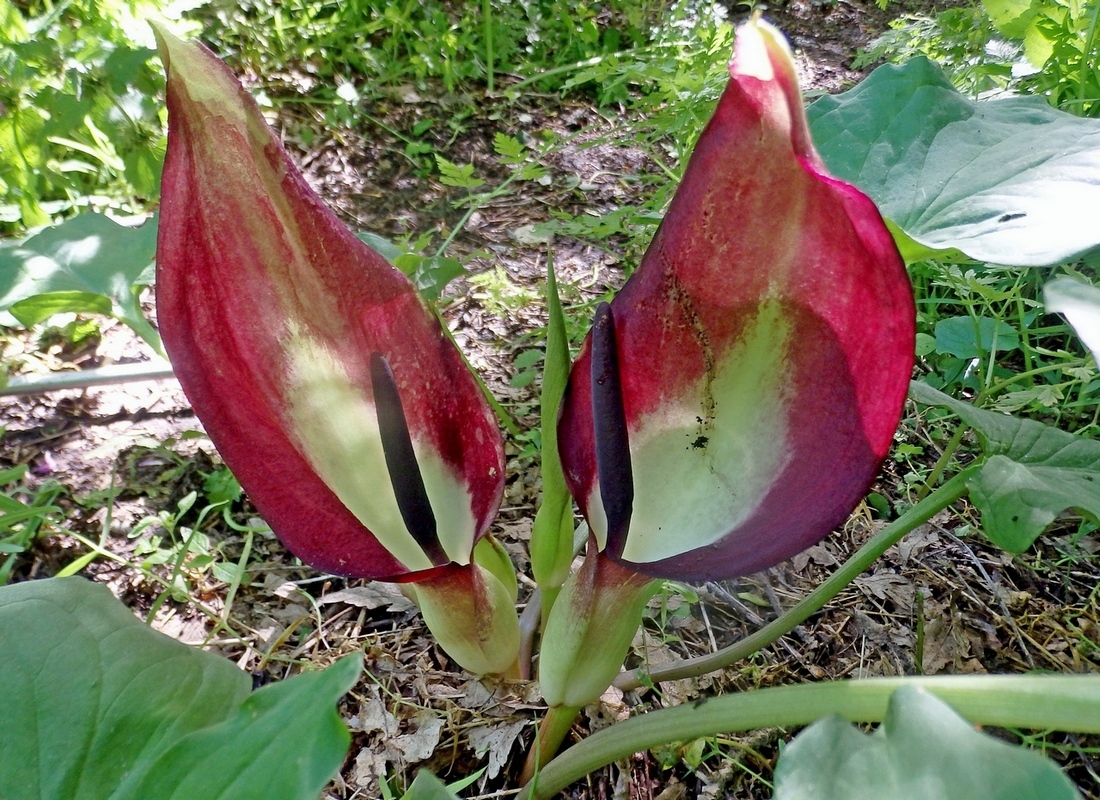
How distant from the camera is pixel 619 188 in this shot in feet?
4.66

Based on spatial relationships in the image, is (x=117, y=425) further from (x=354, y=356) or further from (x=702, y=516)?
(x=702, y=516)

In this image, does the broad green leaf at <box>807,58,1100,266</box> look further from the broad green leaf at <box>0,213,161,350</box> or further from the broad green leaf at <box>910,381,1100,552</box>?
the broad green leaf at <box>0,213,161,350</box>

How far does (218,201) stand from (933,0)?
2093 mm

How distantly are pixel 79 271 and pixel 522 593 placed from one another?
0.60m

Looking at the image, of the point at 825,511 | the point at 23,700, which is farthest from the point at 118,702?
the point at 825,511

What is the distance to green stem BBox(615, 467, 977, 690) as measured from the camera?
0.58 metres

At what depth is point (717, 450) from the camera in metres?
0.54

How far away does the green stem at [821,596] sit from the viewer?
58 centimetres

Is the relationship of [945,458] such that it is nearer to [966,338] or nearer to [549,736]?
[966,338]

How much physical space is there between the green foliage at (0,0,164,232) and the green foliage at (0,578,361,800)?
3.18 ft

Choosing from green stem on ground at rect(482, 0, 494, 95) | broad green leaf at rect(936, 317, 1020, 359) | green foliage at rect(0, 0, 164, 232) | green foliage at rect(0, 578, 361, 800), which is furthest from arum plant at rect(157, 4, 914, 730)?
green stem on ground at rect(482, 0, 494, 95)

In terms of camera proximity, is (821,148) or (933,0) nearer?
(821,148)

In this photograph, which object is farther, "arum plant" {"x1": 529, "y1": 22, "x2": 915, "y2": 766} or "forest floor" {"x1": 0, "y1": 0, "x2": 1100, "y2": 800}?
"forest floor" {"x1": 0, "y1": 0, "x2": 1100, "y2": 800}

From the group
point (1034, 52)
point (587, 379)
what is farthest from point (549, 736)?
point (1034, 52)
